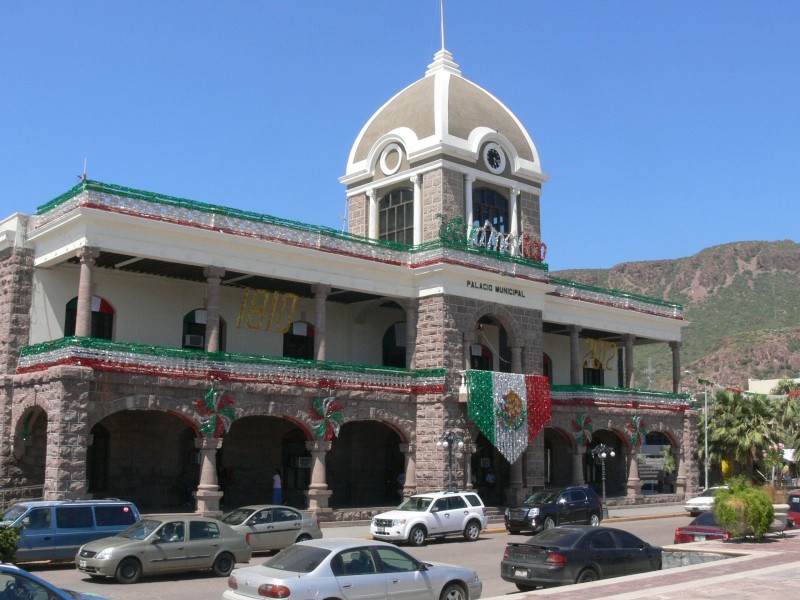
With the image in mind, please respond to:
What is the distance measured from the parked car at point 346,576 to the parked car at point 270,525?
969 cm

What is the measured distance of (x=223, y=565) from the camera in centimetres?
2077

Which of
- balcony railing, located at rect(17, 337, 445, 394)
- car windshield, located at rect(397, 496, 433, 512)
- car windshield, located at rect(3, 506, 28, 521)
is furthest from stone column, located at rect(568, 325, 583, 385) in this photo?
car windshield, located at rect(3, 506, 28, 521)

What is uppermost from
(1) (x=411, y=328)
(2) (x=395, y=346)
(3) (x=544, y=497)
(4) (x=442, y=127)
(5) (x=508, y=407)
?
(4) (x=442, y=127)

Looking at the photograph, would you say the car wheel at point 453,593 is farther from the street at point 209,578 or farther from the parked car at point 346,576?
the street at point 209,578

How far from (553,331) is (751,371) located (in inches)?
2871

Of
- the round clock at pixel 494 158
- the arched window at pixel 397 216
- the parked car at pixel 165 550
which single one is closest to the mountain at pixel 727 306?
the round clock at pixel 494 158

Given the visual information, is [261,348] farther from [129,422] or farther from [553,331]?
[553,331]

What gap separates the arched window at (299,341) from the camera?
1474 inches

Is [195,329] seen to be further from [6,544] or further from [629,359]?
[629,359]

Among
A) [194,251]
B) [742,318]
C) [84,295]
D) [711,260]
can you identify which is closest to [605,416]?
[194,251]

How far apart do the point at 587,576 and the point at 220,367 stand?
1638 centimetres

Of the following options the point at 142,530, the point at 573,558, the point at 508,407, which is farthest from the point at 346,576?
the point at 508,407

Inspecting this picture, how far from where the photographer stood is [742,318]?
13400 cm

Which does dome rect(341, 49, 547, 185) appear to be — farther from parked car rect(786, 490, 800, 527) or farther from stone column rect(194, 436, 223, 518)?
parked car rect(786, 490, 800, 527)
